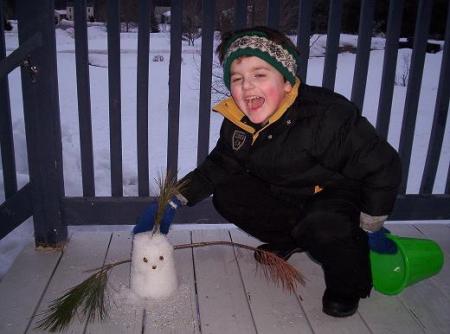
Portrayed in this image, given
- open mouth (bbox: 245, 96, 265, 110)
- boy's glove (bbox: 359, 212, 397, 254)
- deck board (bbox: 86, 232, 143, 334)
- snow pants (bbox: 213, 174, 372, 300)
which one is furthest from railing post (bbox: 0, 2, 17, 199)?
boy's glove (bbox: 359, 212, 397, 254)

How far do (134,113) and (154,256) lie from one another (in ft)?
12.6

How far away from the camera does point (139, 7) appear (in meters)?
1.99

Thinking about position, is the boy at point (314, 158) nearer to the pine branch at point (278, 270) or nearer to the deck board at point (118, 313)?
the pine branch at point (278, 270)

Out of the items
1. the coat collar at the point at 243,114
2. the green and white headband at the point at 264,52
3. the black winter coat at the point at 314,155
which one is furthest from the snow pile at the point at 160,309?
the green and white headband at the point at 264,52

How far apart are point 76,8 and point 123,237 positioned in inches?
44.1

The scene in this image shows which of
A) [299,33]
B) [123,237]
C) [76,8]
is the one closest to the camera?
[76,8]

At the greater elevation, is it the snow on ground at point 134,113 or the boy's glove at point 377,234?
the boy's glove at point 377,234

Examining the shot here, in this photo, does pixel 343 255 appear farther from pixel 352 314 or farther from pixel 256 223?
pixel 256 223

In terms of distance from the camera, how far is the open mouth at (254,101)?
1686mm

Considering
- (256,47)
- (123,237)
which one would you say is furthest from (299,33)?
(123,237)

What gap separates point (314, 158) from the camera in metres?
1.74

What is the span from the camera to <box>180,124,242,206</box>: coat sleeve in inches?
75.6

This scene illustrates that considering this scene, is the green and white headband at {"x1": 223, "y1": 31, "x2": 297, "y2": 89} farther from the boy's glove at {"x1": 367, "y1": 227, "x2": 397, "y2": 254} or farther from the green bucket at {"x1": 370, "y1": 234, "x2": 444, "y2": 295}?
the green bucket at {"x1": 370, "y1": 234, "x2": 444, "y2": 295}

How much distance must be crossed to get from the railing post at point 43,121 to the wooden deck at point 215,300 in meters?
0.16
